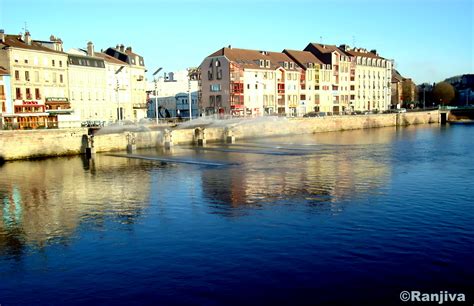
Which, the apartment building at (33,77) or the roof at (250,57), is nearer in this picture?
Result: the apartment building at (33,77)

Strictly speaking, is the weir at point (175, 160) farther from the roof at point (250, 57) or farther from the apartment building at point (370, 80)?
the apartment building at point (370, 80)

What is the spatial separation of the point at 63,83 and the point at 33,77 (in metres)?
6.90

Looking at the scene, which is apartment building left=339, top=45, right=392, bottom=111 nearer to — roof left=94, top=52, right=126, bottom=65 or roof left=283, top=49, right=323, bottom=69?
roof left=283, top=49, right=323, bottom=69

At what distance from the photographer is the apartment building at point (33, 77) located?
7625cm

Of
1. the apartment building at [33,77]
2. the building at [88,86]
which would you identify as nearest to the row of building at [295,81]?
the building at [88,86]

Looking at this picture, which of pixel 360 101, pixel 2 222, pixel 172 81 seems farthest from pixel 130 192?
pixel 360 101

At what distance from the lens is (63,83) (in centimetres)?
8694

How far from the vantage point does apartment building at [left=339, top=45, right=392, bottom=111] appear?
154250mm

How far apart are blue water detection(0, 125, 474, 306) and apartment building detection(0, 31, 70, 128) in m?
29.6

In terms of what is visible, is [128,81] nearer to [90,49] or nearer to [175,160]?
[90,49]

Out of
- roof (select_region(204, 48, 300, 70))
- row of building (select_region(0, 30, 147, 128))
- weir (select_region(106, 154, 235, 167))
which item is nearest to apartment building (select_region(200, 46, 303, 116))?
roof (select_region(204, 48, 300, 70))

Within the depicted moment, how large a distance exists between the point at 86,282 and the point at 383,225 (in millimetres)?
16010

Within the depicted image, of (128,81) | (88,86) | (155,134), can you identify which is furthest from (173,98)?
(155,134)

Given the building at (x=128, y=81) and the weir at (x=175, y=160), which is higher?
the building at (x=128, y=81)
